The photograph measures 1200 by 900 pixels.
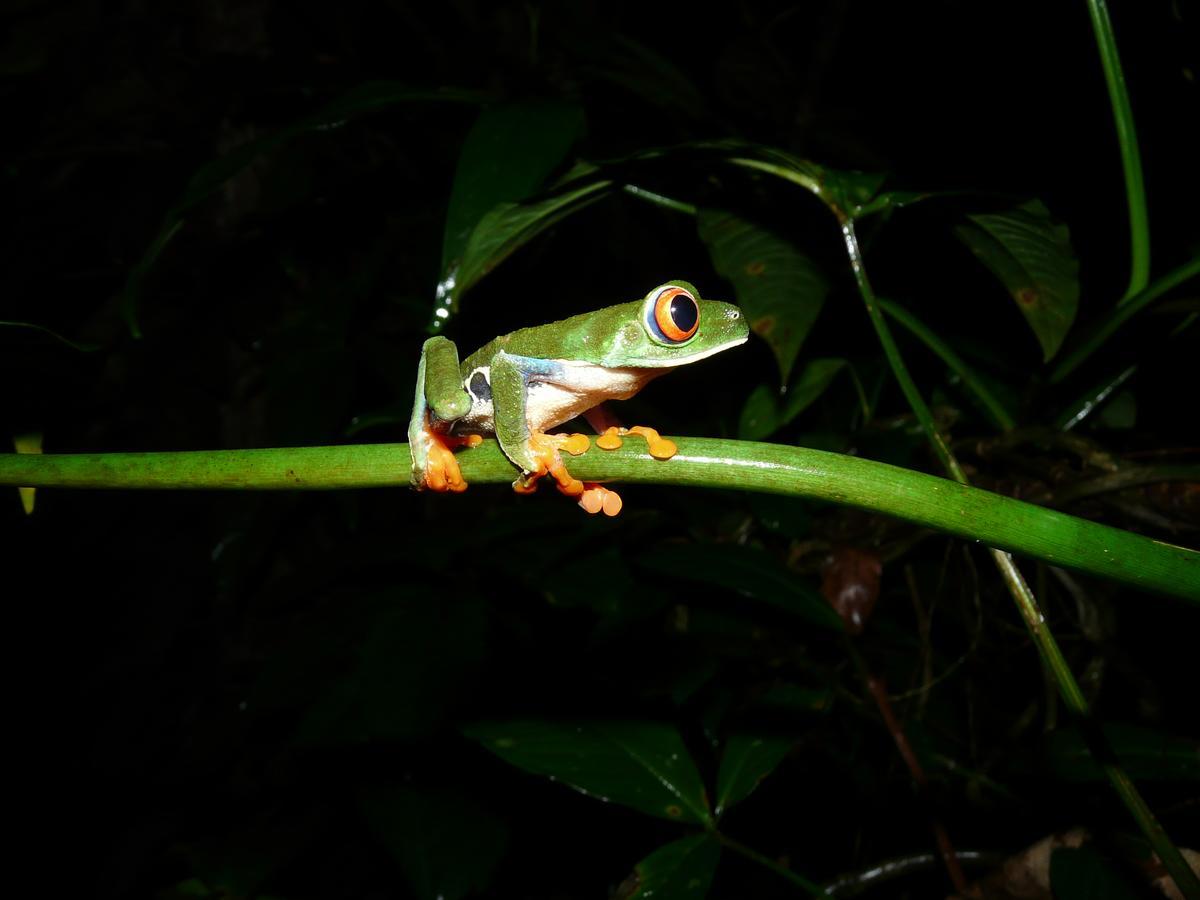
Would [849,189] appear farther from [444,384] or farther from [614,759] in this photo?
[614,759]

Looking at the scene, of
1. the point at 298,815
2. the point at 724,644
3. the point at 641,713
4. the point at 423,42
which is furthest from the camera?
the point at 423,42

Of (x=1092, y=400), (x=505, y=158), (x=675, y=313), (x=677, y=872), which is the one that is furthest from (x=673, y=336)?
(x=1092, y=400)

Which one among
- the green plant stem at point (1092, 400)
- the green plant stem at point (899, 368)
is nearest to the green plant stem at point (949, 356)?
the green plant stem at point (1092, 400)

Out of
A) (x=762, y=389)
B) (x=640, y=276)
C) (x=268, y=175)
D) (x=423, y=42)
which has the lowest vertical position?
(x=762, y=389)

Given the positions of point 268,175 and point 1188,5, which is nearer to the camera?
point 1188,5

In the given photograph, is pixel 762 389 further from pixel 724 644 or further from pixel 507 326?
pixel 507 326

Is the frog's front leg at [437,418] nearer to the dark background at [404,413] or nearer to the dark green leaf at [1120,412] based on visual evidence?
Result: the dark background at [404,413]

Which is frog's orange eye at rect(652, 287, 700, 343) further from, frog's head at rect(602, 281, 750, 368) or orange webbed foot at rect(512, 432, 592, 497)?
orange webbed foot at rect(512, 432, 592, 497)

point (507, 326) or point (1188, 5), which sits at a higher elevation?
point (507, 326)

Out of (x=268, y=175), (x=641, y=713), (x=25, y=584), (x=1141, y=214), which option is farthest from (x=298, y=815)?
(x=1141, y=214)
